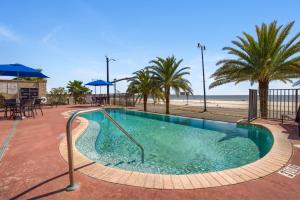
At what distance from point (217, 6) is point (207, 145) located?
7.29 metres

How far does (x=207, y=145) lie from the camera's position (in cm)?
658

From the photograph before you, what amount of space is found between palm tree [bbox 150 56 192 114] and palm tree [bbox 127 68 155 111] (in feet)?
4.14

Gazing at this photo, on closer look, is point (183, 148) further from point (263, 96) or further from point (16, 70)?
point (16, 70)

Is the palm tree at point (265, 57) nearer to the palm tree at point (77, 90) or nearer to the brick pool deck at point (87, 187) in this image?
the brick pool deck at point (87, 187)

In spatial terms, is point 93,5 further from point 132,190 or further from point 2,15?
point 132,190

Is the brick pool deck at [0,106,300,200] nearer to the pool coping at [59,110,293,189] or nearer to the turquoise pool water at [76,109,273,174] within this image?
the pool coping at [59,110,293,189]

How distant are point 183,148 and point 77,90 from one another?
64.3 feet

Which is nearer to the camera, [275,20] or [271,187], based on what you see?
[271,187]

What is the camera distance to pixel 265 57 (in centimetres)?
978

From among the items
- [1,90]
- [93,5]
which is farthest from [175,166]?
[1,90]

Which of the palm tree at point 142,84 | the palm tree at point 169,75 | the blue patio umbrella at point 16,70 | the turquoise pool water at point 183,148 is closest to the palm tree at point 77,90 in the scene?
the palm tree at point 142,84

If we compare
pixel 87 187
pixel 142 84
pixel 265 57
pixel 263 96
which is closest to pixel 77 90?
pixel 142 84

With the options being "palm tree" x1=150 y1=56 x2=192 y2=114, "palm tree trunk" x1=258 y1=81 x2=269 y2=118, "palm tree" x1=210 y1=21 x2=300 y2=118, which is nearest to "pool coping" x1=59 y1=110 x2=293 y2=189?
"palm tree trunk" x1=258 y1=81 x2=269 y2=118

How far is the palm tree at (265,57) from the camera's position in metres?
9.58
